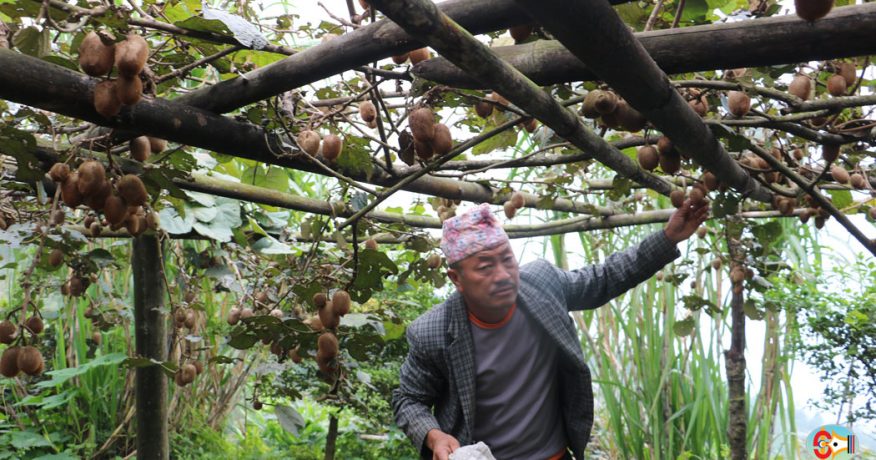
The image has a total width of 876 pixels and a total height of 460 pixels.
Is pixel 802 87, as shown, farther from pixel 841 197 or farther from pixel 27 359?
pixel 27 359

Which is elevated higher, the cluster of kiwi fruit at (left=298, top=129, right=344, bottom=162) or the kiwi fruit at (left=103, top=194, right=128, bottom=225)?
the cluster of kiwi fruit at (left=298, top=129, right=344, bottom=162)

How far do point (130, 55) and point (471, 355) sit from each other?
134 centimetres

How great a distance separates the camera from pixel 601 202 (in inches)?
145

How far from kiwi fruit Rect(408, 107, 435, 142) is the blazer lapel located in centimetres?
94

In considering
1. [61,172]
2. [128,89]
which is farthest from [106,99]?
[61,172]

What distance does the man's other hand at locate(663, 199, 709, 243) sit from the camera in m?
2.15

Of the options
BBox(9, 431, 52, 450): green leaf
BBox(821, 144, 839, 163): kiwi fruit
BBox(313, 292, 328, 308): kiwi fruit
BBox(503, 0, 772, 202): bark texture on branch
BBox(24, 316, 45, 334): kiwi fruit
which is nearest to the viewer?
BBox(503, 0, 772, 202): bark texture on branch

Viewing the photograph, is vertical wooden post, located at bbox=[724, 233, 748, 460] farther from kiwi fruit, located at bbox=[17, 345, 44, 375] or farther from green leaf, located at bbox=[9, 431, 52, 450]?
green leaf, located at bbox=[9, 431, 52, 450]

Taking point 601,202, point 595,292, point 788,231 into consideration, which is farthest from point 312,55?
point 788,231

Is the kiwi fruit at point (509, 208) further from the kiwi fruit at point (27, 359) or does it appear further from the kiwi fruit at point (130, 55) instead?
the kiwi fruit at point (130, 55)

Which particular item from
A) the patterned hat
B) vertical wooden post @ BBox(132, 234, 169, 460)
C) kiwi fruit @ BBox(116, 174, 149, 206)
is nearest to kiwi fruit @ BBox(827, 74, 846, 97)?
the patterned hat

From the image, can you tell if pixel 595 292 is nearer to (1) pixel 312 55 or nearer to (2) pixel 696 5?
(2) pixel 696 5

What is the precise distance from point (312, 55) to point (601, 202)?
2629 millimetres

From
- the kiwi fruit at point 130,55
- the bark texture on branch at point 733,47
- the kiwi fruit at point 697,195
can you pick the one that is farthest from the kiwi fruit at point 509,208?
the kiwi fruit at point 130,55
